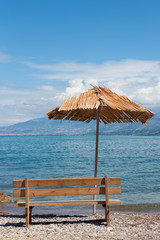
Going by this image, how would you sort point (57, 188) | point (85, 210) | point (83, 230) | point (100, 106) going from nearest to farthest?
point (83, 230), point (57, 188), point (100, 106), point (85, 210)

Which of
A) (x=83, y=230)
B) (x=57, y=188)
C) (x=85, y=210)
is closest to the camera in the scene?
(x=83, y=230)

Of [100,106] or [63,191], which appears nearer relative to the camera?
[63,191]

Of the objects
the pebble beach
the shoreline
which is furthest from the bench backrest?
the shoreline

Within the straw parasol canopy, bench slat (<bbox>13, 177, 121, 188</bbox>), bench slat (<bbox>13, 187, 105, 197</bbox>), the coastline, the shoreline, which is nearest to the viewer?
the coastline

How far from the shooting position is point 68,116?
9.15 metres

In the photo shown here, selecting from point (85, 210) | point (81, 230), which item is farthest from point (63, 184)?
point (85, 210)

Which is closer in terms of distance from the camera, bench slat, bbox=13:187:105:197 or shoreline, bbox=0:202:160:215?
bench slat, bbox=13:187:105:197

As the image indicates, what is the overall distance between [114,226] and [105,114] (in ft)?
11.5

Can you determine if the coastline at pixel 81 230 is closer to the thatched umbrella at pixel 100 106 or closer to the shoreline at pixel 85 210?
the shoreline at pixel 85 210

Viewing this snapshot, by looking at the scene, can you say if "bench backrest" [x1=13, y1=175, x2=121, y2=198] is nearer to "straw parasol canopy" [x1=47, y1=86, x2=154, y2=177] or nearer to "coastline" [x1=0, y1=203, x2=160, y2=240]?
"coastline" [x1=0, y1=203, x2=160, y2=240]

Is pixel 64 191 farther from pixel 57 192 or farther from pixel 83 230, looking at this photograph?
pixel 83 230

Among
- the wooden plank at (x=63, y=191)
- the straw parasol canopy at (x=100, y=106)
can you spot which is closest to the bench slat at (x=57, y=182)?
the wooden plank at (x=63, y=191)

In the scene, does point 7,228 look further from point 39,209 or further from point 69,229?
point 39,209

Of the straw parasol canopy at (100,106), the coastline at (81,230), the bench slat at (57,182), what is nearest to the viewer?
the coastline at (81,230)
